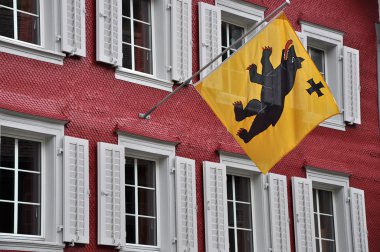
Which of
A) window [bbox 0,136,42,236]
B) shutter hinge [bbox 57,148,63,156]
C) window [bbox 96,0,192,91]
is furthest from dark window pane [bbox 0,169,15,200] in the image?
Result: window [bbox 96,0,192,91]

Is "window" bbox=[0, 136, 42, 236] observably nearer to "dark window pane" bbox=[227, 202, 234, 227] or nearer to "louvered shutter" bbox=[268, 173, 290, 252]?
"dark window pane" bbox=[227, 202, 234, 227]

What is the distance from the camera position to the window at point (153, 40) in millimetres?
19969

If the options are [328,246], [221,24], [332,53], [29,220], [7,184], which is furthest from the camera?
[332,53]

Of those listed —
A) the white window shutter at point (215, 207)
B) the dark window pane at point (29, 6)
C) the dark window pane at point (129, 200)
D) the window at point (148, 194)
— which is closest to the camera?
the dark window pane at point (29, 6)

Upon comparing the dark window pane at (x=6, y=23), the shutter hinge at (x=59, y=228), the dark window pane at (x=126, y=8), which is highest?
the dark window pane at (x=126, y=8)

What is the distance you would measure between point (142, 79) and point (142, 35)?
2.98 feet

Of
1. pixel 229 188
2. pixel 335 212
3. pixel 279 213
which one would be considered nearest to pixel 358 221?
pixel 335 212

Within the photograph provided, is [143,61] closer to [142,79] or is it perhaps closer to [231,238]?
[142,79]

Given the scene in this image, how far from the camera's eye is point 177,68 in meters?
20.7

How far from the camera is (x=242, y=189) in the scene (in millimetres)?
21906

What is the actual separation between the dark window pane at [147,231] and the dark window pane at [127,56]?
2.50 meters

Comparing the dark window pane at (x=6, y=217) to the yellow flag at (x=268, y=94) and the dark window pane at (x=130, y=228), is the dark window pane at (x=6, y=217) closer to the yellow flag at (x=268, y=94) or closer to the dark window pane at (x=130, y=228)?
the dark window pane at (x=130, y=228)

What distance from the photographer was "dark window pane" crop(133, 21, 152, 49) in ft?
67.3

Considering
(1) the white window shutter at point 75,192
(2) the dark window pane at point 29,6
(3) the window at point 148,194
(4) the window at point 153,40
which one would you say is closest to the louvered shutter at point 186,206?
(3) the window at point 148,194
